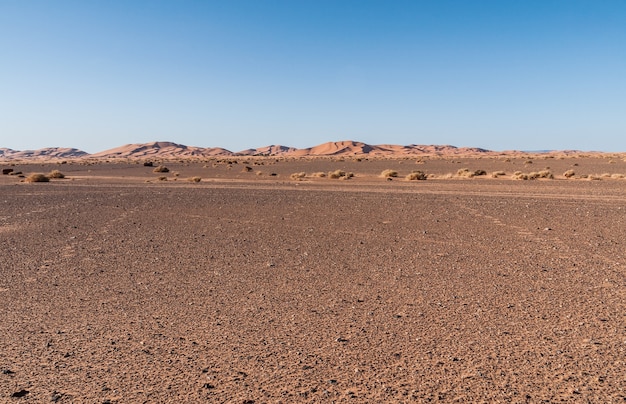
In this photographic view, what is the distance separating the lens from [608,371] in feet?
14.8

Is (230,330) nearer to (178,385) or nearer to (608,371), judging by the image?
(178,385)

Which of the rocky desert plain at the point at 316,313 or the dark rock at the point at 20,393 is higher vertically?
the rocky desert plain at the point at 316,313

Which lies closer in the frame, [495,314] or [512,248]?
[495,314]

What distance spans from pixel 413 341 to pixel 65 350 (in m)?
3.84

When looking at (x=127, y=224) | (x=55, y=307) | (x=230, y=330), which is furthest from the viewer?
(x=127, y=224)

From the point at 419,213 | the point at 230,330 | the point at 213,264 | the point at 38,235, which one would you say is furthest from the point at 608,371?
the point at 38,235

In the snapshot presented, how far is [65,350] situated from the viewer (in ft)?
17.0

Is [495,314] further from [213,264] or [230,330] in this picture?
[213,264]

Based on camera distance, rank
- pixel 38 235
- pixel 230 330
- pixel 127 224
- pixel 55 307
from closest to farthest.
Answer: pixel 230 330, pixel 55 307, pixel 38 235, pixel 127 224

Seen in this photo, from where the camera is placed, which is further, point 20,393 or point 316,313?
point 316,313

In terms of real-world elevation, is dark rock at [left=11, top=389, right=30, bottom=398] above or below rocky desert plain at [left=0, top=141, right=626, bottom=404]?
below

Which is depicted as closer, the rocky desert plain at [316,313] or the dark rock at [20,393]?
the dark rock at [20,393]

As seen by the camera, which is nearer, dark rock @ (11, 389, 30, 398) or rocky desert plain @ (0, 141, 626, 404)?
dark rock @ (11, 389, 30, 398)

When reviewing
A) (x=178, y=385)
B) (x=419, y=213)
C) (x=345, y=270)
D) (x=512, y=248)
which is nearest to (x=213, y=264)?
(x=345, y=270)
